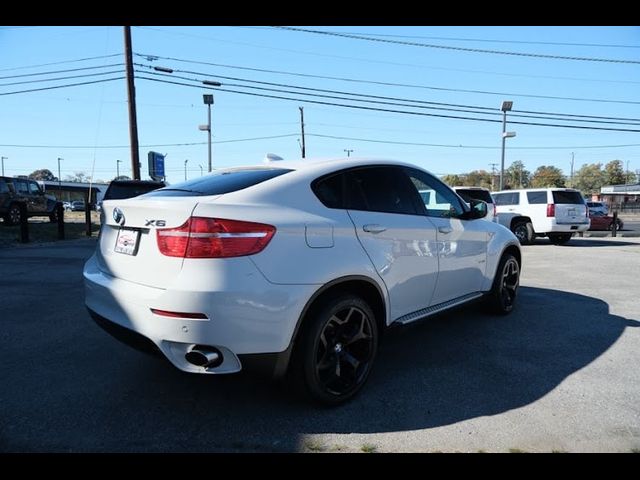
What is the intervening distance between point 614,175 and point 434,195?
121806 millimetres

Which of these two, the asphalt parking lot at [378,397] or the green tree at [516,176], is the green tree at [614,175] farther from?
the asphalt parking lot at [378,397]

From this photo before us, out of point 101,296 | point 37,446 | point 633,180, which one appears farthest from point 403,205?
point 633,180

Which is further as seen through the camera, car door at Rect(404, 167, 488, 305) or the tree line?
the tree line

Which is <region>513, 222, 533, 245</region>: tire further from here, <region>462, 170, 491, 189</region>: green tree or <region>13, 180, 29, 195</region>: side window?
<region>462, 170, 491, 189</region>: green tree

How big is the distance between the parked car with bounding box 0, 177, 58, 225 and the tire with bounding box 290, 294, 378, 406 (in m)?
15.7

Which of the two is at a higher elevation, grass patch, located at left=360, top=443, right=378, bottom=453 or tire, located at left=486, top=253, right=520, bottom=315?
tire, located at left=486, top=253, right=520, bottom=315

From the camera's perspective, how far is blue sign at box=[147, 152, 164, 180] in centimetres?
1838

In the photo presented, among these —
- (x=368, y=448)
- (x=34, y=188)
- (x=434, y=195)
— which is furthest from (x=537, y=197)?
(x=34, y=188)

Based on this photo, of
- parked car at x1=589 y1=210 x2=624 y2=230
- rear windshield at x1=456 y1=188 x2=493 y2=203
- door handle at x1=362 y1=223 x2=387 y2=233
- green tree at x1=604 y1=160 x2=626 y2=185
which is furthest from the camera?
green tree at x1=604 y1=160 x2=626 y2=185

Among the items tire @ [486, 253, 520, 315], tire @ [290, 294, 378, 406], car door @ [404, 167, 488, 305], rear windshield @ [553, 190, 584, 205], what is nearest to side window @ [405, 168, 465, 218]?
car door @ [404, 167, 488, 305]

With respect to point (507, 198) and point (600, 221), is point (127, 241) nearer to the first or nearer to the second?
point (507, 198)
